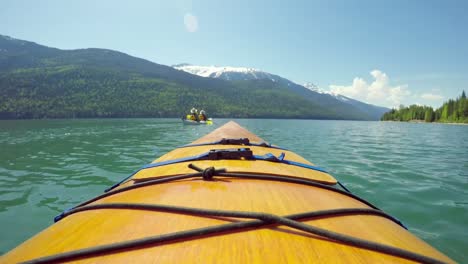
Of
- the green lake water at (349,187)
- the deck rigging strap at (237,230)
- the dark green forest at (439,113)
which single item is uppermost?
the dark green forest at (439,113)

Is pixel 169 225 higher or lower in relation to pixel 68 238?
higher

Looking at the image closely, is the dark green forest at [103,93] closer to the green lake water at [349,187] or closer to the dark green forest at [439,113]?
the dark green forest at [439,113]

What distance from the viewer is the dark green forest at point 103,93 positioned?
8044 centimetres

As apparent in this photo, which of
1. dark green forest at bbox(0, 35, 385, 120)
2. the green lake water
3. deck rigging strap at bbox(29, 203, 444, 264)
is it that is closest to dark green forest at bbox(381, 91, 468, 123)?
dark green forest at bbox(0, 35, 385, 120)

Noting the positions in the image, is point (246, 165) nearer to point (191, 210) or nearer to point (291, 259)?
point (191, 210)

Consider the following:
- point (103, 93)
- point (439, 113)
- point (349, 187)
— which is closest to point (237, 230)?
point (349, 187)

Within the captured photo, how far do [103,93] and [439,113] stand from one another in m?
140

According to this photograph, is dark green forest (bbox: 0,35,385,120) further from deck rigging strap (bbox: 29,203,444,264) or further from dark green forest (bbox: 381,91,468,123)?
deck rigging strap (bbox: 29,203,444,264)

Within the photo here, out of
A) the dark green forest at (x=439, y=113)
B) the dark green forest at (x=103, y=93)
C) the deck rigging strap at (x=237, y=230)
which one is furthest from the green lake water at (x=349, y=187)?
the dark green forest at (x=439, y=113)

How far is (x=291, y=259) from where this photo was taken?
3.16ft

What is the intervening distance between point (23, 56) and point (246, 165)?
206842 mm

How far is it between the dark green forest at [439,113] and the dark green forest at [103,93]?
5922 cm

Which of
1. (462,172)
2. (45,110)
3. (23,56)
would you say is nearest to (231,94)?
(45,110)

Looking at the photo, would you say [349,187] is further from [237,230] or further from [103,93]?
[103,93]
